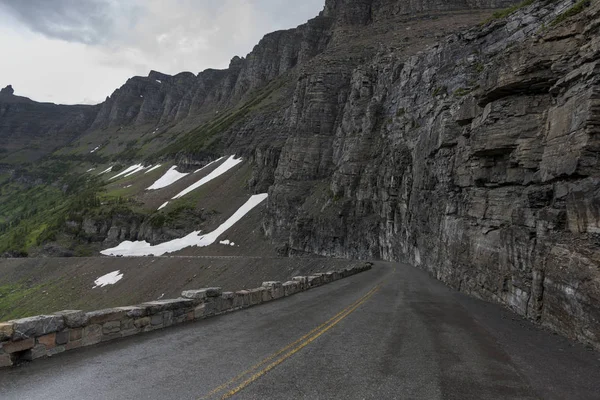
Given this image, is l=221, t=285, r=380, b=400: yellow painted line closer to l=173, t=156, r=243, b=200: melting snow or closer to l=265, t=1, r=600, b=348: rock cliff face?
l=265, t=1, r=600, b=348: rock cliff face

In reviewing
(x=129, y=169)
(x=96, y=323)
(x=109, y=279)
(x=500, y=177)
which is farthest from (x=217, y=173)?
(x=96, y=323)

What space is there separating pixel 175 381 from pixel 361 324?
6.39 m

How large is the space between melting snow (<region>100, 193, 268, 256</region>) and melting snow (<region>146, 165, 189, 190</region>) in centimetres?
3415

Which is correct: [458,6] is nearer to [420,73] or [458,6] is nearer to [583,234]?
[420,73]

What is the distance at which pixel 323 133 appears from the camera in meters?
76.8

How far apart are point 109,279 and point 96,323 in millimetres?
51811

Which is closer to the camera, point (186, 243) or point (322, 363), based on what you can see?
point (322, 363)

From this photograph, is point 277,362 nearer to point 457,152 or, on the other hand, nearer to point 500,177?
point 500,177

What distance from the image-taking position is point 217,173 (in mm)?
110438

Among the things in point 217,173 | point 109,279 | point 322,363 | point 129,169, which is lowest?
point 109,279

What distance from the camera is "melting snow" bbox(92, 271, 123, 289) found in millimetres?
52062

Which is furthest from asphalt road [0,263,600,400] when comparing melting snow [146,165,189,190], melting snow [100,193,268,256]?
melting snow [146,165,189,190]

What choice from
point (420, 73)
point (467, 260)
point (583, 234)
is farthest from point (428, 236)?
point (420, 73)

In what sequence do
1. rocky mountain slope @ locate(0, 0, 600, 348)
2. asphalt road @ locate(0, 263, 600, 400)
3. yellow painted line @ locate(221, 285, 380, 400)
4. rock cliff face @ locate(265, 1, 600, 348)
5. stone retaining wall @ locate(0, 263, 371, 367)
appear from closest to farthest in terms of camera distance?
yellow painted line @ locate(221, 285, 380, 400) < asphalt road @ locate(0, 263, 600, 400) < stone retaining wall @ locate(0, 263, 371, 367) < rock cliff face @ locate(265, 1, 600, 348) < rocky mountain slope @ locate(0, 0, 600, 348)
